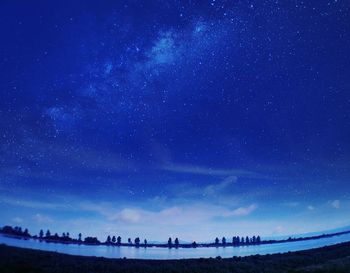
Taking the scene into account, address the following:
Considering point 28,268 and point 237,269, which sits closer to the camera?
point 28,268

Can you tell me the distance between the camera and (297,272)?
32688 mm

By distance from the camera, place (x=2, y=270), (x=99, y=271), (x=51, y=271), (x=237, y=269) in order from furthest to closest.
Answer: (x=237, y=269) < (x=99, y=271) < (x=51, y=271) < (x=2, y=270)

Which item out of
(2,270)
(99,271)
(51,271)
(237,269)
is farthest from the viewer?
(237,269)

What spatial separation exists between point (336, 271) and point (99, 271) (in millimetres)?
22838

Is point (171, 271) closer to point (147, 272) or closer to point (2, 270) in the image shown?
point (147, 272)

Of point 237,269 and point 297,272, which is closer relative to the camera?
point 297,272

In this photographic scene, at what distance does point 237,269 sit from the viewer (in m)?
38.5

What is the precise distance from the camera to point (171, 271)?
119 ft

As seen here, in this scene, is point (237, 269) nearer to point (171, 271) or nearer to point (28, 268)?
point (171, 271)

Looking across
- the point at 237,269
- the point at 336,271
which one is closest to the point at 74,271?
the point at 237,269

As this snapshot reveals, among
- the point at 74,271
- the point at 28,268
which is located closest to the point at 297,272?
the point at 74,271

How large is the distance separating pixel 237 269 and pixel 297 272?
7.83m

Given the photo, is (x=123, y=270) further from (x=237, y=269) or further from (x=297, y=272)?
(x=297, y=272)

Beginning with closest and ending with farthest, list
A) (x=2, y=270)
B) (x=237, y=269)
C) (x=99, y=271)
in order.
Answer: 1. (x=2, y=270)
2. (x=99, y=271)
3. (x=237, y=269)
